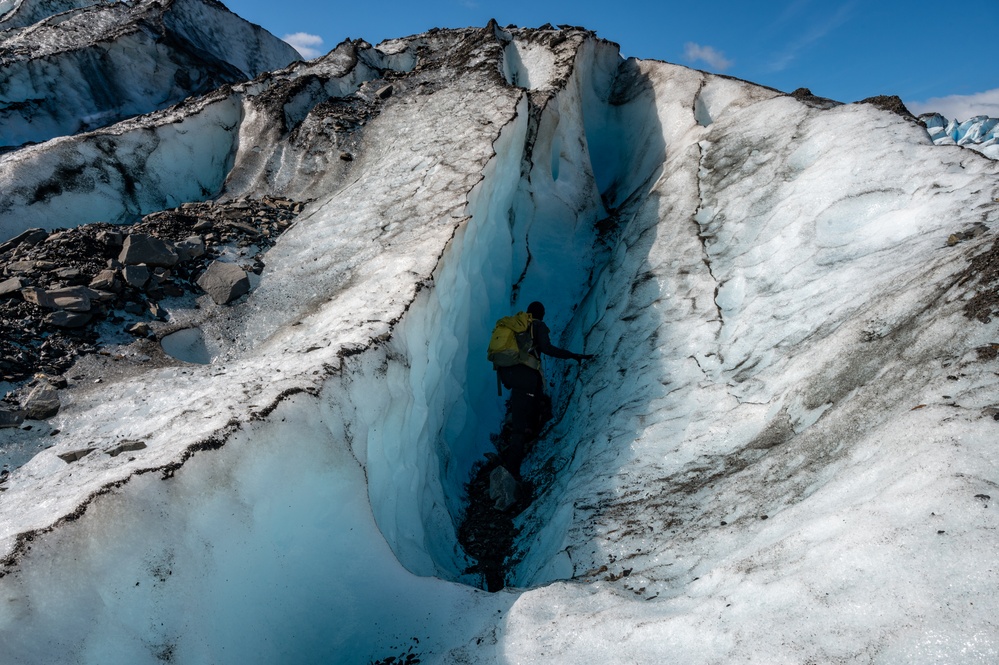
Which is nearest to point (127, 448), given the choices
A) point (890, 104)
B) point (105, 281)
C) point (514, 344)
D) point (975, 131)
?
point (105, 281)

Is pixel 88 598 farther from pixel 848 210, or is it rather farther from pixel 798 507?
pixel 848 210

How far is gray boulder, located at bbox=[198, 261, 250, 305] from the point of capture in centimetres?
510

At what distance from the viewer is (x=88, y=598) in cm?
239

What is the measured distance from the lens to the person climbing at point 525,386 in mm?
5703

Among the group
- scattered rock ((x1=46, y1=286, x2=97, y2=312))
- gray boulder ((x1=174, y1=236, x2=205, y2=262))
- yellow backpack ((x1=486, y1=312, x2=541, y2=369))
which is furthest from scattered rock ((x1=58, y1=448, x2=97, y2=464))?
yellow backpack ((x1=486, y1=312, x2=541, y2=369))

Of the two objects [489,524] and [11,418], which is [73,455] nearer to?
[11,418]

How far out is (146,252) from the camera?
506cm

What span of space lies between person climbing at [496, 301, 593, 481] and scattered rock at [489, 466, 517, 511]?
39 cm

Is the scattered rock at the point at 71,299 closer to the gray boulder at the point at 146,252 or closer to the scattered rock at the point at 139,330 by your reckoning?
the scattered rock at the point at 139,330

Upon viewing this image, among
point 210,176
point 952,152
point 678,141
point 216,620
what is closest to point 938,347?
point 952,152

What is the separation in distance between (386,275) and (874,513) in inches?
148

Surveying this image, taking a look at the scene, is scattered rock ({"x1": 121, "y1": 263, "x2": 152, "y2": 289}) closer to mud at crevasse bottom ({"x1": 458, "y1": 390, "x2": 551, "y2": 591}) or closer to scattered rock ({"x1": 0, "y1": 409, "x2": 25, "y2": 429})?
scattered rock ({"x1": 0, "y1": 409, "x2": 25, "y2": 429})

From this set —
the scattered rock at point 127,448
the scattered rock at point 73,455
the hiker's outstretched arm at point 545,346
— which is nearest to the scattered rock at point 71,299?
the scattered rock at point 73,455

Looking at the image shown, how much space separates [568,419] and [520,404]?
1.59 ft
